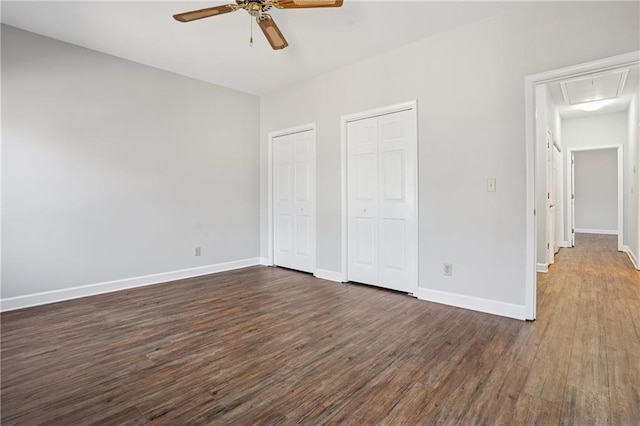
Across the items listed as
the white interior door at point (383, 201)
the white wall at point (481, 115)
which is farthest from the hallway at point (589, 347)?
the white interior door at point (383, 201)

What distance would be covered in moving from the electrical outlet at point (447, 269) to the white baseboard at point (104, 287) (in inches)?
126

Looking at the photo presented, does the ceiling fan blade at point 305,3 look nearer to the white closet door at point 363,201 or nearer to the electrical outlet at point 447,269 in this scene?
the white closet door at point 363,201

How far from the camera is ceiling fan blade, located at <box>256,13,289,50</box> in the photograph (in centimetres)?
247

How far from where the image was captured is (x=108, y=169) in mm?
3752

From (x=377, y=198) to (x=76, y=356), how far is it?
315cm

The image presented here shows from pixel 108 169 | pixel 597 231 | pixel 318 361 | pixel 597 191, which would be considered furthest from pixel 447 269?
pixel 597 191

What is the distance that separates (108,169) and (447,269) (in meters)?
4.04

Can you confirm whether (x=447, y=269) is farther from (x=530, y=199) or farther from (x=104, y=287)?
(x=104, y=287)

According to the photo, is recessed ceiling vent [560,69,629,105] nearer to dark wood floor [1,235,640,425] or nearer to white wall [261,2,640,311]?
white wall [261,2,640,311]

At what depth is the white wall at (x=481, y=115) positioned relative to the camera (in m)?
2.56

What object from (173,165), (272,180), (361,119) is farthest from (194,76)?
(361,119)

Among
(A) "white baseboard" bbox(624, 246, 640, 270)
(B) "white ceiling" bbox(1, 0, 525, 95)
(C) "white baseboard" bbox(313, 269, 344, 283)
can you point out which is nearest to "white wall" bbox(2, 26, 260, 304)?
(B) "white ceiling" bbox(1, 0, 525, 95)

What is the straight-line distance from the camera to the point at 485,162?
3.00 meters

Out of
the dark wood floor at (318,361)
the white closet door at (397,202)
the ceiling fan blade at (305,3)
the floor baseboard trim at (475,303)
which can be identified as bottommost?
the dark wood floor at (318,361)
